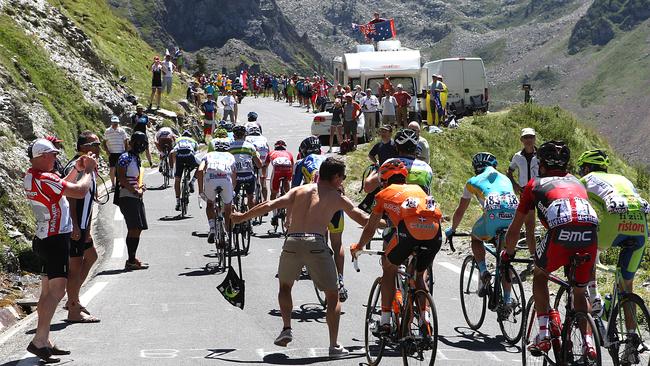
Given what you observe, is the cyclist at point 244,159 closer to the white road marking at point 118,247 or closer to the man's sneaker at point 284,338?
the white road marking at point 118,247

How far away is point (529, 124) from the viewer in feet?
121

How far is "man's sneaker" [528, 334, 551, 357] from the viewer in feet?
25.2

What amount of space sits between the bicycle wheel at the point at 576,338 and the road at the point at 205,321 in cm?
169

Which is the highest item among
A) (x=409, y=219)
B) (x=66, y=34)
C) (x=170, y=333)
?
(x=66, y=34)

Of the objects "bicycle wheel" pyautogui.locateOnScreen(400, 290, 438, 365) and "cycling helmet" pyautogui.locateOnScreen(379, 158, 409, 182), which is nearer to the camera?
"bicycle wheel" pyautogui.locateOnScreen(400, 290, 438, 365)

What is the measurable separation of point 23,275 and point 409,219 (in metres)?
8.62

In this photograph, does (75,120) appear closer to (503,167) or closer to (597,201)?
(503,167)

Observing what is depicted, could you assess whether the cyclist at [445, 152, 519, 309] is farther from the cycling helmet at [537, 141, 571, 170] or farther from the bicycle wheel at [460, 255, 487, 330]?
the cycling helmet at [537, 141, 571, 170]

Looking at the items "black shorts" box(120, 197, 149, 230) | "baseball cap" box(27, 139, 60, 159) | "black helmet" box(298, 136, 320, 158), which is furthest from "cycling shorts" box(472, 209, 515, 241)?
"black shorts" box(120, 197, 149, 230)

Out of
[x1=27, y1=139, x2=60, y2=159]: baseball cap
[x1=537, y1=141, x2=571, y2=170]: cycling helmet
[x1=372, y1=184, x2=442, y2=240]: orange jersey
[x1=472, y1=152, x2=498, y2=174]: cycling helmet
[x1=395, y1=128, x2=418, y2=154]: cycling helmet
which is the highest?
[x1=27, y1=139, x2=60, y2=159]: baseball cap

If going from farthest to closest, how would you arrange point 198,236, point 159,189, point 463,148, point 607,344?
1. point 463,148
2. point 159,189
3. point 198,236
4. point 607,344

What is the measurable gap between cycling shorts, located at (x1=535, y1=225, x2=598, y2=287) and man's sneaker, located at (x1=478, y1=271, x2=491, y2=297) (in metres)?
2.58

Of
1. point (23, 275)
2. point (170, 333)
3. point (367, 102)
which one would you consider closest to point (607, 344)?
point (170, 333)

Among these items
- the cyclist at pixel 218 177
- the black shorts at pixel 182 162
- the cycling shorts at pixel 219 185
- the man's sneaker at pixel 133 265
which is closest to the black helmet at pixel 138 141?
the cyclist at pixel 218 177
